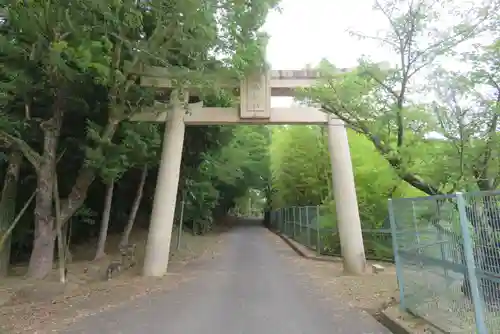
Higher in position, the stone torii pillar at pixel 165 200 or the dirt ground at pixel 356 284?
the stone torii pillar at pixel 165 200

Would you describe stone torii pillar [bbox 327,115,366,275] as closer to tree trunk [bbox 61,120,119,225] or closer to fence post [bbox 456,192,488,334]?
A: tree trunk [bbox 61,120,119,225]

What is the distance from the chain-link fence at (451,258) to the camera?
4047 millimetres

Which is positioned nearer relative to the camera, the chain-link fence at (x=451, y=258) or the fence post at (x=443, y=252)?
the chain-link fence at (x=451, y=258)

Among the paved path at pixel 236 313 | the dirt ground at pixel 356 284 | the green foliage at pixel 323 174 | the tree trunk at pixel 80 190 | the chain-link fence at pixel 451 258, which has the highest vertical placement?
the green foliage at pixel 323 174

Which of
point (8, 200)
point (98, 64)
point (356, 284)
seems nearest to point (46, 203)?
point (8, 200)

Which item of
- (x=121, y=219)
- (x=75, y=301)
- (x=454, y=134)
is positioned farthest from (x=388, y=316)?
(x=121, y=219)

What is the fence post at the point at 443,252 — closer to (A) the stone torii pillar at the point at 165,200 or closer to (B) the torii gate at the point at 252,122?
(B) the torii gate at the point at 252,122

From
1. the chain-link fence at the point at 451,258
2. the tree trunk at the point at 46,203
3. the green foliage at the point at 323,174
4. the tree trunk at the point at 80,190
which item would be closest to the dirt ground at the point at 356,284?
the chain-link fence at the point at 451,258

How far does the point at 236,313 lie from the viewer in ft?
22.8

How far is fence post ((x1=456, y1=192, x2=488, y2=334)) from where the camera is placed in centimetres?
411

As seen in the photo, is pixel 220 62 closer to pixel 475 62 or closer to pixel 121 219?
pixel 475 62

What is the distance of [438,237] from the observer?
5211 mm

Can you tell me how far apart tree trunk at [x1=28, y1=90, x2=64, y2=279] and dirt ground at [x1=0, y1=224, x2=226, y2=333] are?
0.39 m

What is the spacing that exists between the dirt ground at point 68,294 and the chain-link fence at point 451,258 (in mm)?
5237
